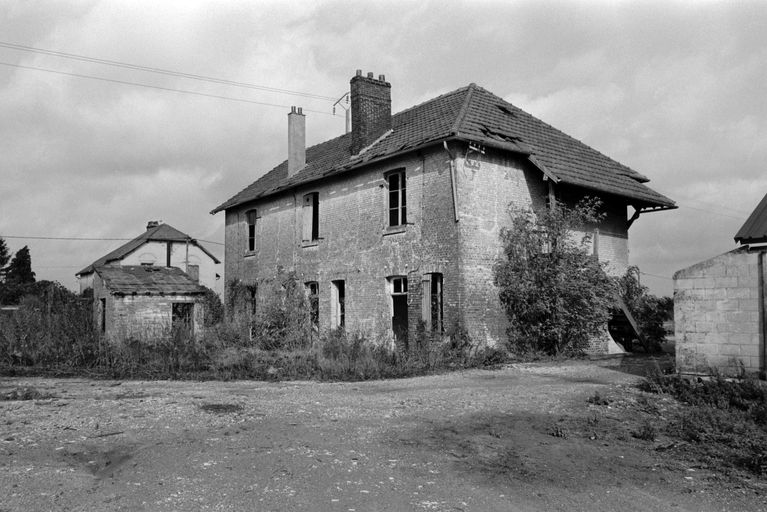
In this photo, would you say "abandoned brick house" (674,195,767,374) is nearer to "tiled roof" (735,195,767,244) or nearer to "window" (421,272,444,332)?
"tiled roof" (735,195,767,244)

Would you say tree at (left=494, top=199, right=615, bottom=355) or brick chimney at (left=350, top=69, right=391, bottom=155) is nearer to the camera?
tree at (left=494, top=199, right=615, bottom=355)

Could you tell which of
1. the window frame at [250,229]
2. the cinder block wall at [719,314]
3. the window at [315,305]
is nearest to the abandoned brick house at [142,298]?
the window frame at [250,229]

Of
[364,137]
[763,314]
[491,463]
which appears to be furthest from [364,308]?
[491,463]

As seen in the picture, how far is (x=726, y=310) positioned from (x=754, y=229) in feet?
5.36

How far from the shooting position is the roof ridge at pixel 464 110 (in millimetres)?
16016

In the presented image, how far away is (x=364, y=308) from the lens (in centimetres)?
1884

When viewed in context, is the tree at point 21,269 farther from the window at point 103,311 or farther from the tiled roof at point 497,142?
the tiled roof at point 497,142

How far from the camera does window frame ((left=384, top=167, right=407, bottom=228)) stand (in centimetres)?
1789

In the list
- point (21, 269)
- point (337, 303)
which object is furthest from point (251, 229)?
point (21, 269)

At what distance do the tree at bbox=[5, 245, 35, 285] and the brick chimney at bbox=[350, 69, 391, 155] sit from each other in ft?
171

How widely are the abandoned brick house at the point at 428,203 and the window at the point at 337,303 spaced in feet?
0.12

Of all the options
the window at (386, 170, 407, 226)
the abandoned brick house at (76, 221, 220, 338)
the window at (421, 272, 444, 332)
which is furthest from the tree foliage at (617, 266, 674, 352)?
the abandoned brick house at (76, 221, 220, 338)

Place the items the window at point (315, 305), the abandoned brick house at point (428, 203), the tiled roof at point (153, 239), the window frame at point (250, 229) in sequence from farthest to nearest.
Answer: the tiled roof at point (153, 239)
the window frame at point (250, 229)
the window at point (315, 305)
the abandoned brick house at point (428, 203)

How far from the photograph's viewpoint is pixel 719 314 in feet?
34.1
